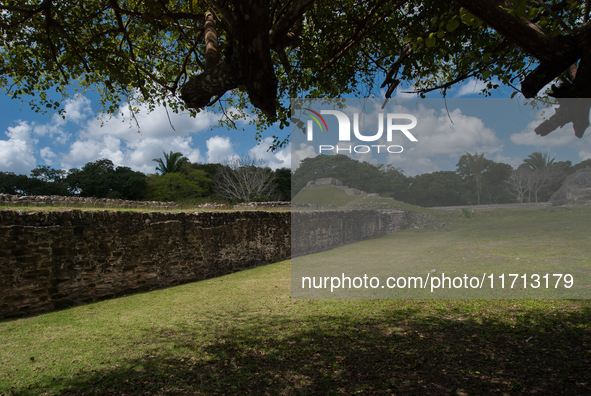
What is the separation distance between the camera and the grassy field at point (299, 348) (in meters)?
2.62

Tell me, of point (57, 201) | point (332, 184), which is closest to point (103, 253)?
point (57, 201)

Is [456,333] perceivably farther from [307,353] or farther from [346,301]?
[346,301]

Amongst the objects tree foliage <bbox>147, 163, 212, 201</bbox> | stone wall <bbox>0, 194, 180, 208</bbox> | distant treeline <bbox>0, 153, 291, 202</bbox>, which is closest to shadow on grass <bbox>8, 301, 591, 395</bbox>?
stone wall <bbox>0, 194, 180, 208</bbox>

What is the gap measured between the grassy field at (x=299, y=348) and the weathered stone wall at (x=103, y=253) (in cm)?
43

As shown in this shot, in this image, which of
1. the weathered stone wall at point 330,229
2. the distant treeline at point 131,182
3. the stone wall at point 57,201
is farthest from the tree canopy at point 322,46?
the distant treeline at point 131,182

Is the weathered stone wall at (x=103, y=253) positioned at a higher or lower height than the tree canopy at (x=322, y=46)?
lower

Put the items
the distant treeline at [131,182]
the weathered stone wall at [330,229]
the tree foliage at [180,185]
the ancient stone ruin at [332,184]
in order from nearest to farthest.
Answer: the weathered stone wall at [330,229], the ancient stone ruin at [332,184], the distant treeline at [131,182], the tree foliage at [180,185]

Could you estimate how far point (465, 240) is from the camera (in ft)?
32.2

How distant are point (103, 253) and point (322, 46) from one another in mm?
5453

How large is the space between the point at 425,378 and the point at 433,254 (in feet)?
20.8

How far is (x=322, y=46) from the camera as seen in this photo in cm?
545

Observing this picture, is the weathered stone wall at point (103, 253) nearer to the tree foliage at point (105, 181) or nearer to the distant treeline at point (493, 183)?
the distant treeline at point (493, 183)

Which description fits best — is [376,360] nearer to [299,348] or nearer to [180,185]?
[299,348]

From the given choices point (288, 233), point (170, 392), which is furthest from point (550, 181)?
point (170, 392)
